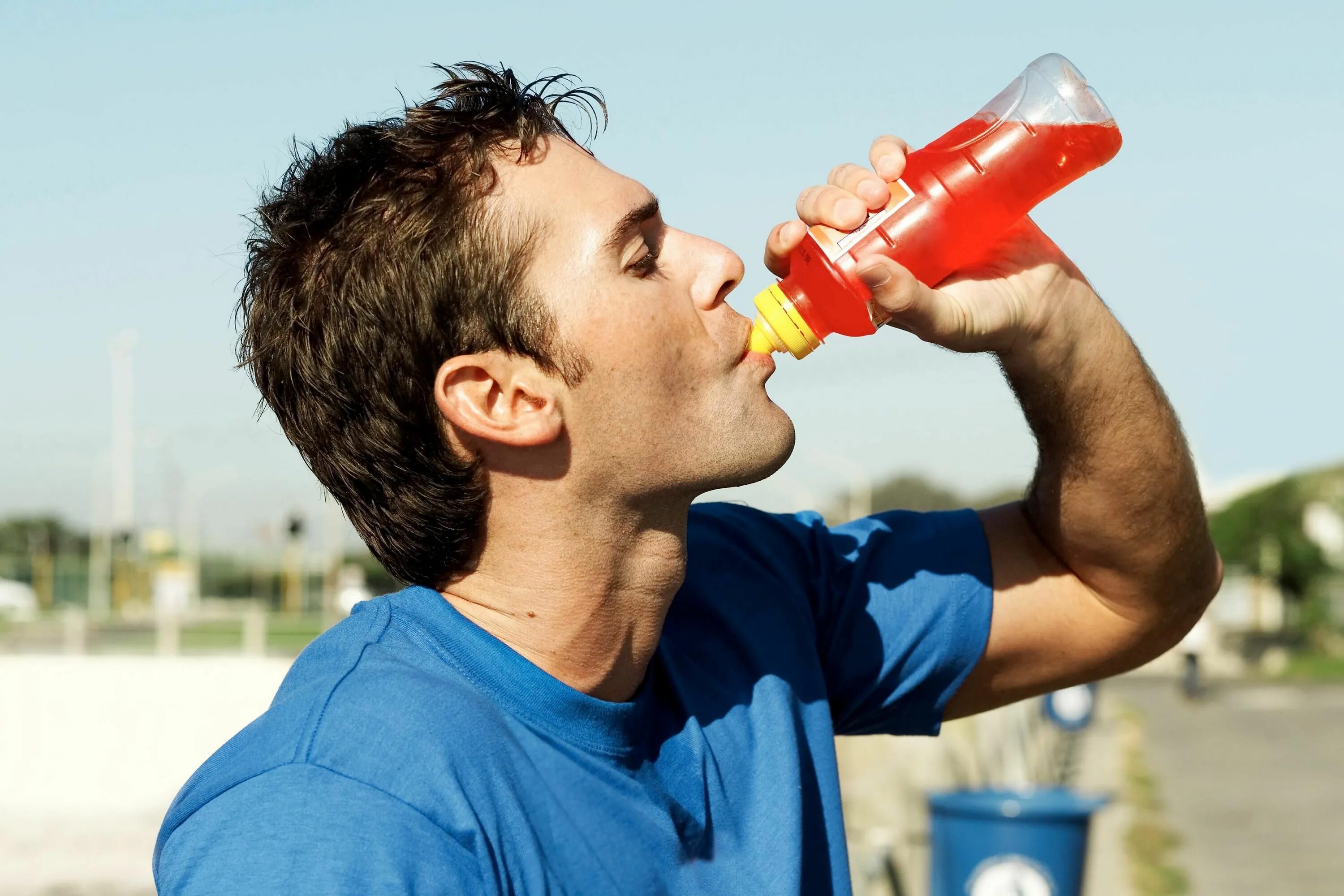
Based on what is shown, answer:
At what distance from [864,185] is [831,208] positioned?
0.22 feet

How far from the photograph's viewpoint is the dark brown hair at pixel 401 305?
2.34 m

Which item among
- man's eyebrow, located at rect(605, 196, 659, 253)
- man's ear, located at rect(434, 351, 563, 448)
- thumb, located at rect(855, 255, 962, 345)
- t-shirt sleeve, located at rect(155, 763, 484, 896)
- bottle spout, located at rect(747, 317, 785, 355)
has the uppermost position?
man's eyebrow, located at rect(605, 196, 659, 253)

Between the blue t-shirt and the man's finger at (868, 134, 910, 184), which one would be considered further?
the man's finger at (868, 134, 910, 184)

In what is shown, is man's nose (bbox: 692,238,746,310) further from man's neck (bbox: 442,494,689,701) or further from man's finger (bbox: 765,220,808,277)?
man's neck (bbox: 442,494,689,701)

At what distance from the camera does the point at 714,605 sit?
2682 millimetres

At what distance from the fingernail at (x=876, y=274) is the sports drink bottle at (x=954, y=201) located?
74 millimetres

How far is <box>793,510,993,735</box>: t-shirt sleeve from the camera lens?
2816 mm

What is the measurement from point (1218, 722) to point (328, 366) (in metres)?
22.2

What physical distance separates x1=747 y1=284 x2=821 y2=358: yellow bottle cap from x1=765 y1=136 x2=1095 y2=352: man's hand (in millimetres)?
105

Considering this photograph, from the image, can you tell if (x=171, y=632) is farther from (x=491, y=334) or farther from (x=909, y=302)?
(x=909, y=302)

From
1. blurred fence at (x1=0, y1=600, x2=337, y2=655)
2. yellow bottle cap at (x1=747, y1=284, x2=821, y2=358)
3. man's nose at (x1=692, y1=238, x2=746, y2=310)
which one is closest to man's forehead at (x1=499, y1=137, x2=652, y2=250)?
man's nose at (x1=692, y1=238, x2=746, y2=310)

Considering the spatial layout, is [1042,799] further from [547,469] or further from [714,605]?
[547,469]

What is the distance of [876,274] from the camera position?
235 cm

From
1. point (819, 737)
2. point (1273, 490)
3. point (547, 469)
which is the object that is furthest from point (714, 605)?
point (1273, 490)
